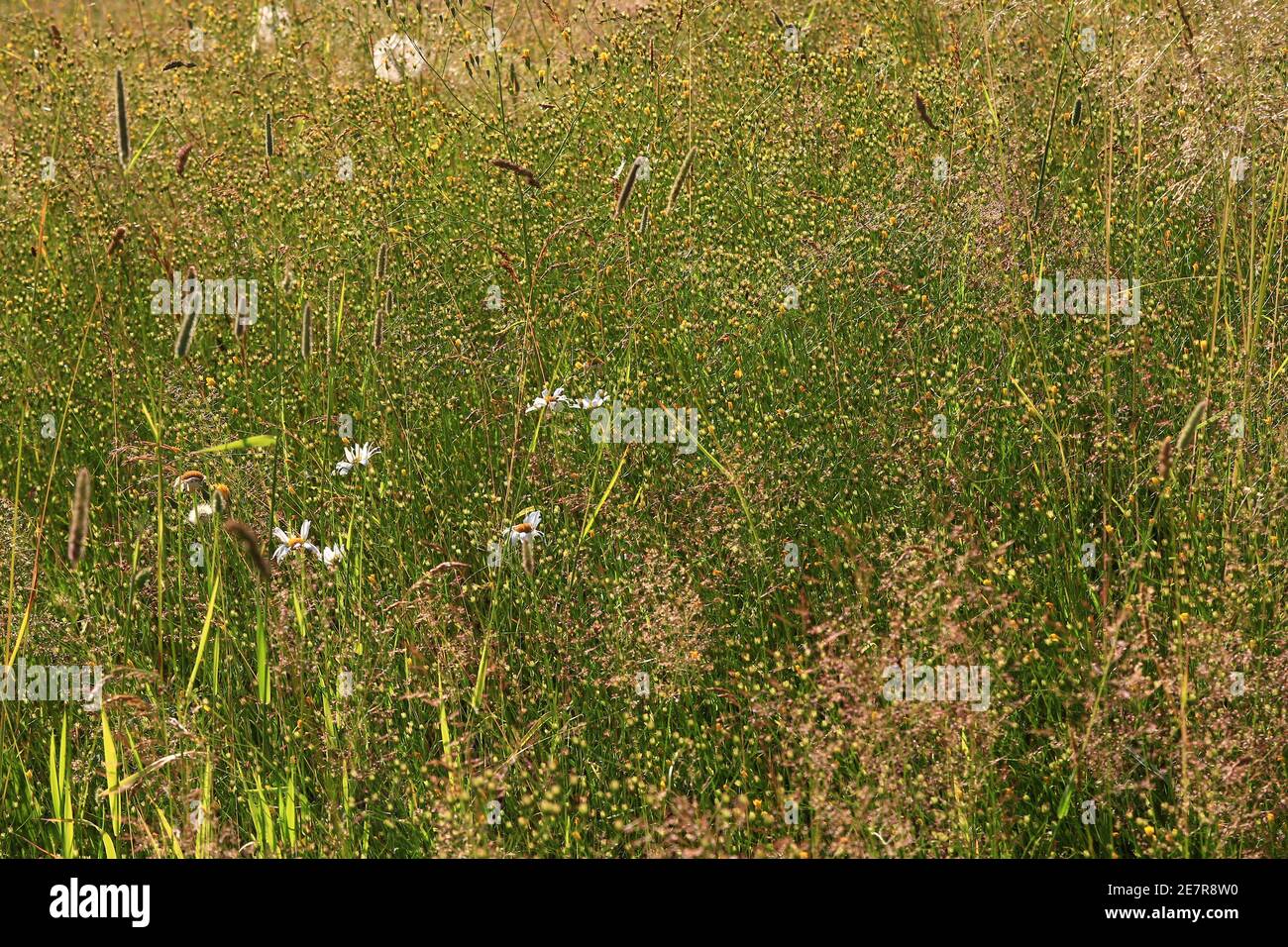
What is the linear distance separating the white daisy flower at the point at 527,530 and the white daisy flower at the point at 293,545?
0.48m

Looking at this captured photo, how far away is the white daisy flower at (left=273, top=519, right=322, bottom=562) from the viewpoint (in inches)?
119

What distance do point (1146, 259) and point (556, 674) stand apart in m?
2.06

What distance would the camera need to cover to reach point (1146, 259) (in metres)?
3.58

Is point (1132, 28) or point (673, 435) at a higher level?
point (1132, 28)

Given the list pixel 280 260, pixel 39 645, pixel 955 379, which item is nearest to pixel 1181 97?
pixel 955 379

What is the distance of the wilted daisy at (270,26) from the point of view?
5875 mm

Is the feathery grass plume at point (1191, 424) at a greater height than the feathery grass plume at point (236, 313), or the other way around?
the feathery grass plume at point (236, 313)

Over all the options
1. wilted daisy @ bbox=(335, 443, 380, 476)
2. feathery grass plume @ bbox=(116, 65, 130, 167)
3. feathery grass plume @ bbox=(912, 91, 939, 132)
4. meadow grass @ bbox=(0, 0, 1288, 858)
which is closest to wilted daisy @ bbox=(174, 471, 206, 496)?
meadow grass @ bbox=(0, 0, 1288, 858)

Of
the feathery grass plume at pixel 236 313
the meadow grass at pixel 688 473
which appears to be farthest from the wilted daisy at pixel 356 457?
the feathery grass plume at pixel 236 313

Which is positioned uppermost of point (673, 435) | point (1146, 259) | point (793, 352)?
point (1146, 259)

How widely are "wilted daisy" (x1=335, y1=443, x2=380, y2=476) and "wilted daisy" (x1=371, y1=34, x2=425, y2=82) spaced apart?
2254 millimetres

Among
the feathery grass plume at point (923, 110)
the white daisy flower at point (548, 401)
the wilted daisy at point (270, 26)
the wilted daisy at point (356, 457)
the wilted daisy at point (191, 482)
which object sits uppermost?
the wilted daisy at point (270, 26)

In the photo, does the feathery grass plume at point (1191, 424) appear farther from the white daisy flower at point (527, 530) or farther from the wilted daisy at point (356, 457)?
the wilted daisy at point (356, 457)
